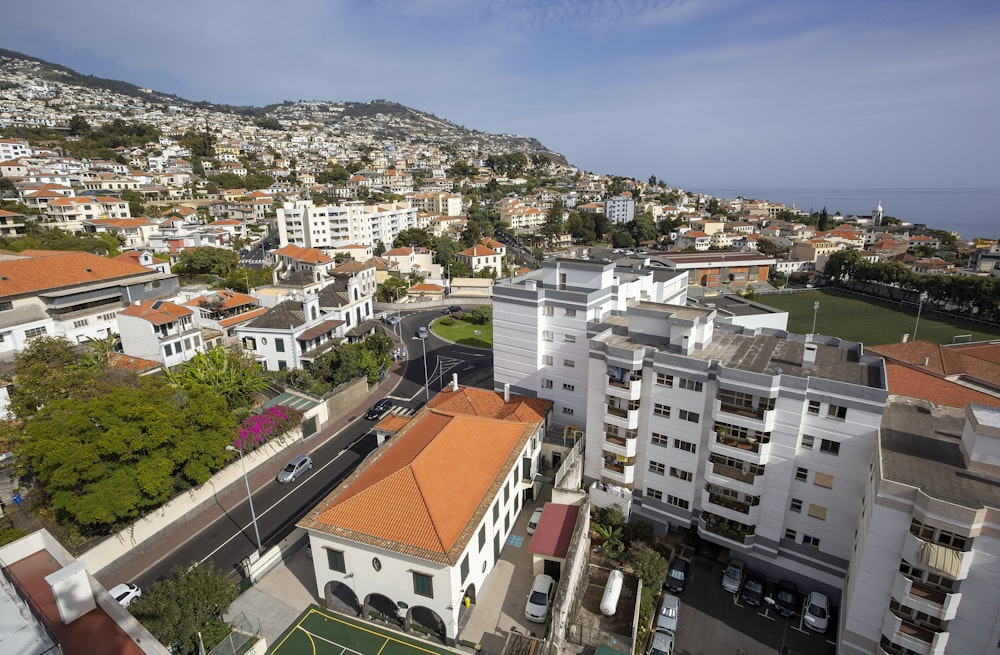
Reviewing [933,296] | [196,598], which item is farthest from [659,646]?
[933,296]

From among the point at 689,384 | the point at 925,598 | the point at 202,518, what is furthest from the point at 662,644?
the point at 202,518

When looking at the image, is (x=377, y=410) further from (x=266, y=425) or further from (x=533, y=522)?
(x=533, y=522)

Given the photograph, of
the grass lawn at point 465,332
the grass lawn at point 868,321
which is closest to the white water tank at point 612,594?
the grass lawn at point 465,332

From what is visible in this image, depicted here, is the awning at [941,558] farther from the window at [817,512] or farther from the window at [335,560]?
the window at [335,560]

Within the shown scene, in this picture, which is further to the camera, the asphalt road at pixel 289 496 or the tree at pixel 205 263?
the tree at pixel 205 263

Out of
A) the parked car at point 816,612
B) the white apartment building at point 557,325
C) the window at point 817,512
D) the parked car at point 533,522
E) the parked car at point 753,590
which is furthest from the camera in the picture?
the white apartment building at point 557,325

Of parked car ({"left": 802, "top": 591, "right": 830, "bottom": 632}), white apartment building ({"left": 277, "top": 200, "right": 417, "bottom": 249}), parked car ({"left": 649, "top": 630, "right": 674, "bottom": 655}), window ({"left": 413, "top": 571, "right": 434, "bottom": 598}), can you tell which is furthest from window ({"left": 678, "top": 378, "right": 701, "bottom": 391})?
white apartment building ({"left": 277, "top": 200, "right": 417, "bottom": 249})

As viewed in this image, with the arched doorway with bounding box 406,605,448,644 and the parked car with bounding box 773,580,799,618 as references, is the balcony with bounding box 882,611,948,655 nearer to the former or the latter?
the parked car with bounding box 773,580,799,618
